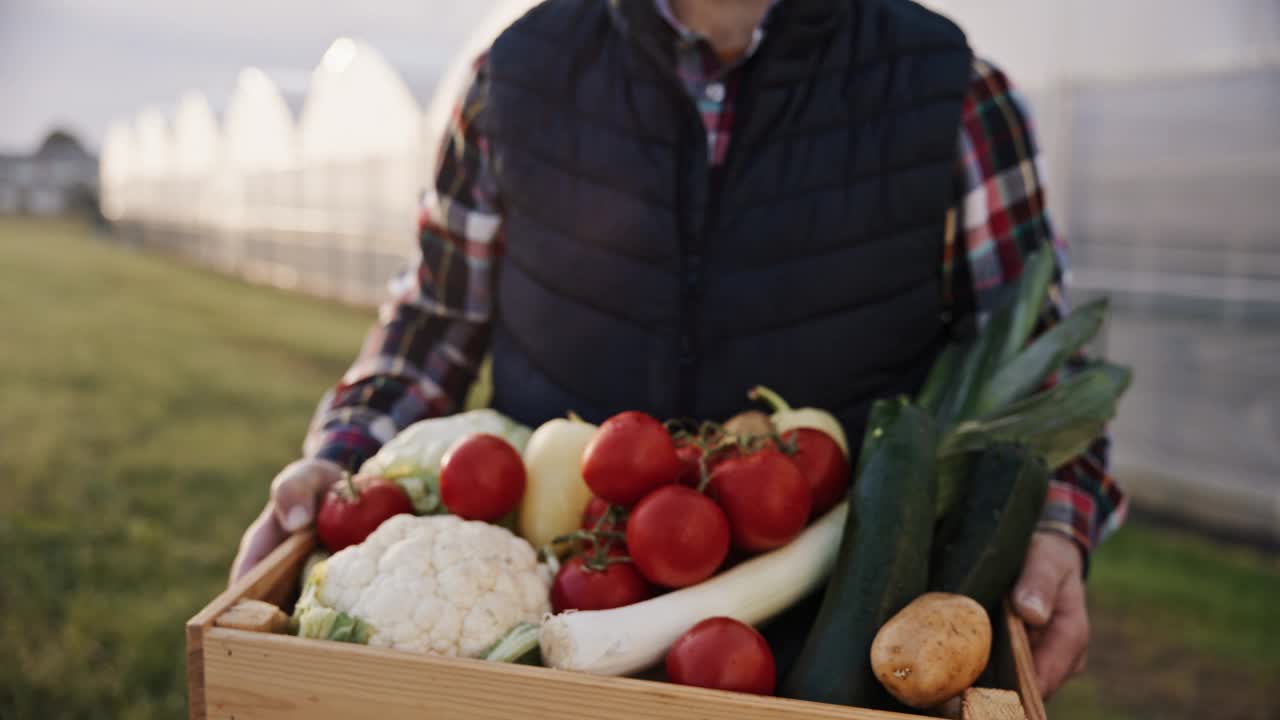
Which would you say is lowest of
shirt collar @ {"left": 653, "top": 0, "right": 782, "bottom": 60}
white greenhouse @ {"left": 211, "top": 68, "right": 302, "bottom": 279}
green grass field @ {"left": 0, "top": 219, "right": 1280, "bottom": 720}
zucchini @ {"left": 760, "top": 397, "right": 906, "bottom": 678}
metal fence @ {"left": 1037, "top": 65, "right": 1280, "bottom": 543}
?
white greenhouse @ {"left": 211, "top": 68, "right": 302, "bottom": 279}

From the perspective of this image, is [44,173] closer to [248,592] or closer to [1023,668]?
[248,592]

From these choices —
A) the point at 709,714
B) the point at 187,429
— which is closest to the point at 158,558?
the point at 187,429

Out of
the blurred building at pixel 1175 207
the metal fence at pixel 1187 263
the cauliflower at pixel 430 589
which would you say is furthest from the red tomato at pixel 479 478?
the metal fence at pixel 1187 263

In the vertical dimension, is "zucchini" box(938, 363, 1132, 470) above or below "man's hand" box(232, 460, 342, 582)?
above

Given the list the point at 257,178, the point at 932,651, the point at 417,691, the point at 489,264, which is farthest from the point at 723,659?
the point at 257,178

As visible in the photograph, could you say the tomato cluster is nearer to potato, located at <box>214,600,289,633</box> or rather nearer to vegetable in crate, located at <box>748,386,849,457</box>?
vegetable in crate, located at <box>748,386,849,457</box>

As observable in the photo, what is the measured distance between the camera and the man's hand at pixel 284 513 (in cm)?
157

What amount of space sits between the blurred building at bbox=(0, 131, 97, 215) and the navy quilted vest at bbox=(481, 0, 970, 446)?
48078 mm

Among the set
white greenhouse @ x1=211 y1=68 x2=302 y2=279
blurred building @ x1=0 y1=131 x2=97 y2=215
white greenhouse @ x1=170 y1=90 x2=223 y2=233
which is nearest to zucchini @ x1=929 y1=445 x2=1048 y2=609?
white greenhouse @ x1=211 y1=68 x2=302 y2=279

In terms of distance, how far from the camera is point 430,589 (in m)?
1.33

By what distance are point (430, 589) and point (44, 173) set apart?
52.1 metres

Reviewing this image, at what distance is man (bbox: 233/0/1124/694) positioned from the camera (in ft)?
6.04

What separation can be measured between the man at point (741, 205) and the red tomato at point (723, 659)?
2.09 feet

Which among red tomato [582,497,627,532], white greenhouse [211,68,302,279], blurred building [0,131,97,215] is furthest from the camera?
blurred building [0,131,97,215]
